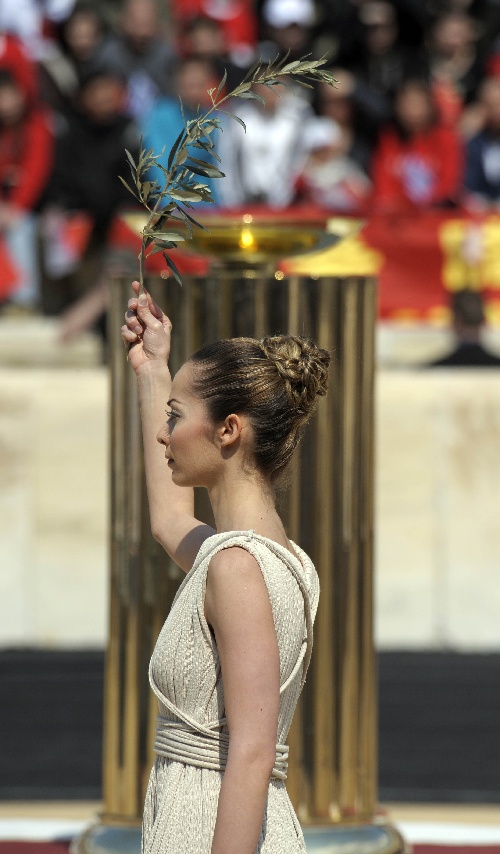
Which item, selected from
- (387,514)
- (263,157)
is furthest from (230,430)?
(263,157)

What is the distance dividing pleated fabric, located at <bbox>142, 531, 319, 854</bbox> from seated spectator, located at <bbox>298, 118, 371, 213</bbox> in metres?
6.90

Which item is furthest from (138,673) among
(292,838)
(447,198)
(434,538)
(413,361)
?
(447,198)

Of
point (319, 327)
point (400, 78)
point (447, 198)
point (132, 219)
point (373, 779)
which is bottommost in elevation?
point (373, 779)

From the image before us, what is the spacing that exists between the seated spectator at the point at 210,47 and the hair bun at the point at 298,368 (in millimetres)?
7499

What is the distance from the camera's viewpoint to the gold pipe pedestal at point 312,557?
4.08m

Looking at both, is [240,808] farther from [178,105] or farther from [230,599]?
[178,105]

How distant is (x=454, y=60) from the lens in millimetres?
10820

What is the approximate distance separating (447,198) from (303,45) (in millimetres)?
1852

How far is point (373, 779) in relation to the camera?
4242 millimetres

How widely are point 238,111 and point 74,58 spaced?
1.70 metres

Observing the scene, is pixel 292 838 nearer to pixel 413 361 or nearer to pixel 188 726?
pixel 188 726

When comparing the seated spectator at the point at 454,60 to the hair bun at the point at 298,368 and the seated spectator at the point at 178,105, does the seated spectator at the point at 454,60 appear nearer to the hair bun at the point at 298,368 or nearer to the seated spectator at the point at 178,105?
the seated spectator at the point at 178,105

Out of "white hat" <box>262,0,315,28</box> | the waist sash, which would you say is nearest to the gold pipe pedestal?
the waist sash

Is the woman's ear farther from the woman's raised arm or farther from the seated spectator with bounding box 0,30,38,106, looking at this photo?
the seated spectator with bounding box 0,30,38,106
